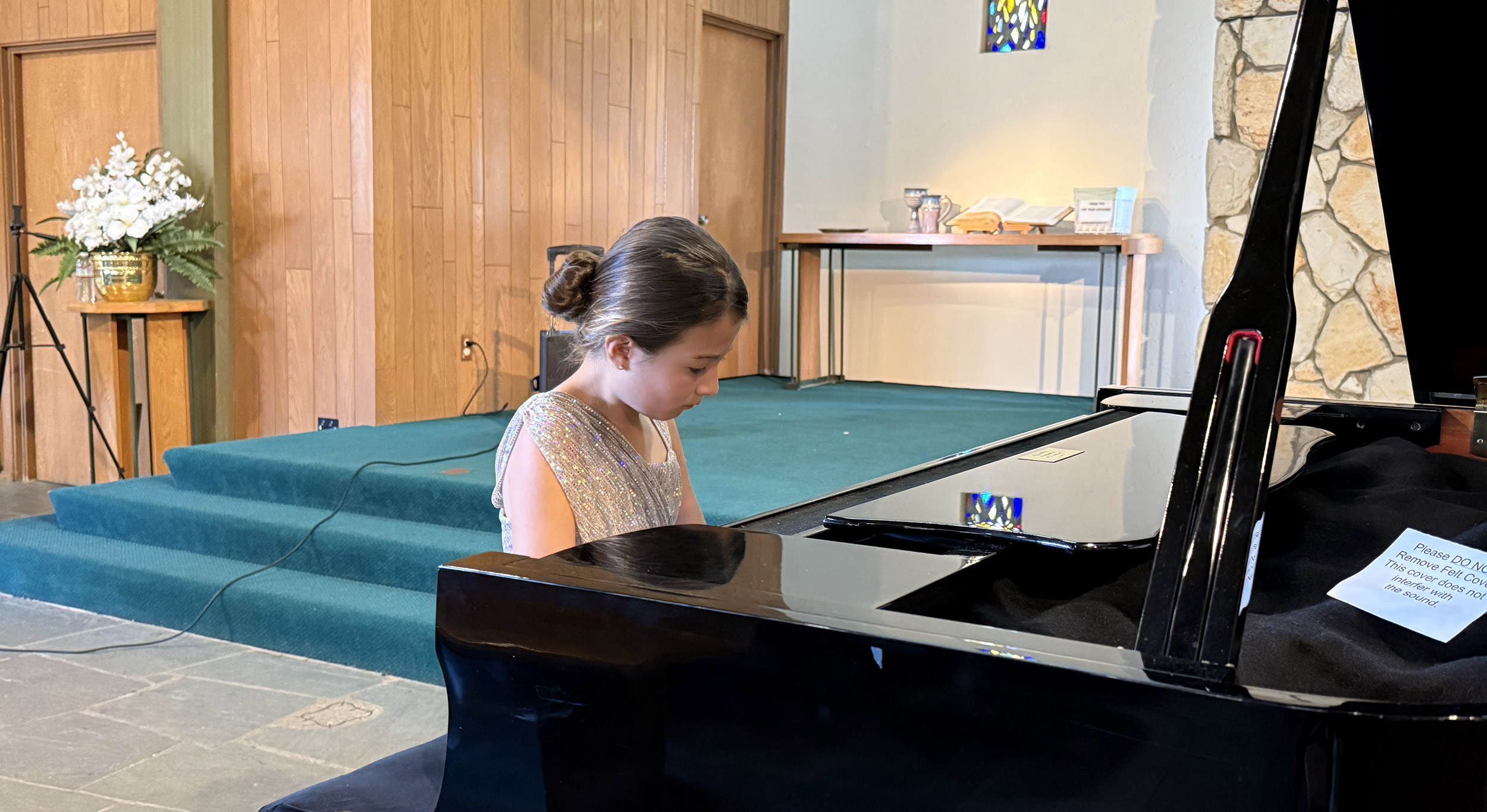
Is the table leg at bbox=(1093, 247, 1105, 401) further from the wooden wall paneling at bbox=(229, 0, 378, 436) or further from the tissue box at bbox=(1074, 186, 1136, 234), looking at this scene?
the wooden wall paneling at bbox=(229, 0, 378, 436)

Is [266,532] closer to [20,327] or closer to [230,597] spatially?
[230,597]

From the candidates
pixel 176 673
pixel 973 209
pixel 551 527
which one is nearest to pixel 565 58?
pixel 973 209

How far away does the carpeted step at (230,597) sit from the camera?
122 inches

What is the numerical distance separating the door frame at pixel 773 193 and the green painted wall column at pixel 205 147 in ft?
10.2

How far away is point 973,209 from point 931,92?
107cm

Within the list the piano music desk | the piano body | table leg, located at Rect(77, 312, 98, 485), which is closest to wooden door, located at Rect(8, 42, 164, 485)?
table leg, located at Rect(77, 312, 98, 485)

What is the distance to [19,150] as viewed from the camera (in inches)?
213

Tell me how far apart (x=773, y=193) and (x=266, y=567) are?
172 inches

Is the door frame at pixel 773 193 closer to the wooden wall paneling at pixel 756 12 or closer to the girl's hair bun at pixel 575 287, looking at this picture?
the wooden wall paneling at pixel 756 12

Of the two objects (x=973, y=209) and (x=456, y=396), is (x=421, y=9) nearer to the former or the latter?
(x=456, y=396)

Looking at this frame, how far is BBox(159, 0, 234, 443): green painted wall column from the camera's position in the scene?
189 inches

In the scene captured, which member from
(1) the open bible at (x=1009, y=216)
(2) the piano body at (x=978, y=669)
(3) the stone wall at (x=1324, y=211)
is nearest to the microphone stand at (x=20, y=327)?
(1) the open bible at (x=1009, y=216)

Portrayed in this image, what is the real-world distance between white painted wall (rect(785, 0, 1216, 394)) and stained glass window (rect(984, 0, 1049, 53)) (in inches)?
2.3

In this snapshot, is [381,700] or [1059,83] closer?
[381,700]
